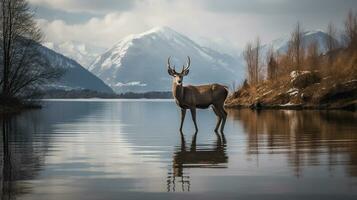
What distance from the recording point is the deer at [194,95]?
24.3m

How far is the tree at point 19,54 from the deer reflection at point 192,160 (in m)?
34.9

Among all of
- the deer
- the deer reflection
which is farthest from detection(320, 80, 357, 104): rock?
the deer reflection

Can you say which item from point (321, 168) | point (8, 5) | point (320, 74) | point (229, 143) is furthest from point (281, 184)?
point (320, 74)

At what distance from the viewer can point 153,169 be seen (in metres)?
11.5

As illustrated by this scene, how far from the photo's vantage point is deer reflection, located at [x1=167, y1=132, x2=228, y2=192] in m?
9.76

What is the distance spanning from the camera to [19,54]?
5362 cm

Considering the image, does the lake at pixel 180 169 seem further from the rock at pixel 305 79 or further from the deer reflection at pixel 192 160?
the rock at pixel 305 79

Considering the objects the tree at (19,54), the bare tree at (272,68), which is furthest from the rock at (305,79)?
the tree at (19,54)

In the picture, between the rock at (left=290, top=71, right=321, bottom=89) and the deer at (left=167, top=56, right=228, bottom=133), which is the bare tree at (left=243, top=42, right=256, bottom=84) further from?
the deer at (left=167, top=56, right=228, bottom=133)

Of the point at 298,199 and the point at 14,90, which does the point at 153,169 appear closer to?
A: the point at 298,199

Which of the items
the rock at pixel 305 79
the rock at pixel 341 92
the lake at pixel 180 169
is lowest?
the lake at pixel 180 169

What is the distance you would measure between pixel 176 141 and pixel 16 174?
8.72 meters

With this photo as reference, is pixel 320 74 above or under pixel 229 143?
above

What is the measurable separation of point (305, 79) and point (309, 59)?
9.23 m
